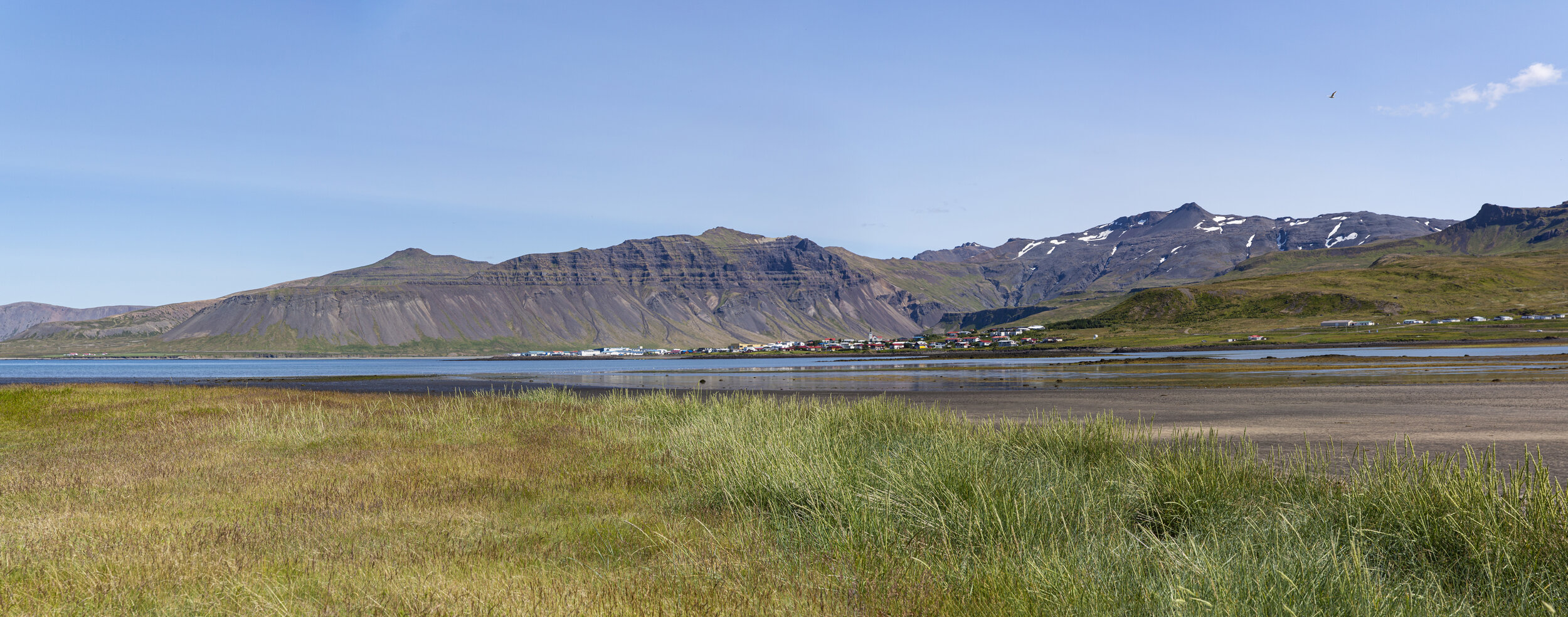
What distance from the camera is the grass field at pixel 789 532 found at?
5.41 metres

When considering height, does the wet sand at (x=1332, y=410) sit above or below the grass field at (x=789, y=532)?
below

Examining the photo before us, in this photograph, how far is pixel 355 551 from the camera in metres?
7.19

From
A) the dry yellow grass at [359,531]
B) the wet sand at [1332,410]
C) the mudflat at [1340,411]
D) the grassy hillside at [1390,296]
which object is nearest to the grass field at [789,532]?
the dry yellow grass at [359,531]

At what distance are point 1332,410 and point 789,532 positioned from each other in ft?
88.1

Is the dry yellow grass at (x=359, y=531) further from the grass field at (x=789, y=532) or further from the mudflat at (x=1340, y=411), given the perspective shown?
the mudflat at (x=1340, y=411)

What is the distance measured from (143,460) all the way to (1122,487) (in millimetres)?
15538

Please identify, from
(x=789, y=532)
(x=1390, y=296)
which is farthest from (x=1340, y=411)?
(x=1390, y=296)

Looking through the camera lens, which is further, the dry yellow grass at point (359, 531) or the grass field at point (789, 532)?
the dry yellow grass at point (359, 531)

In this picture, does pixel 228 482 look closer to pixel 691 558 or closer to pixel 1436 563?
pixel 691 558

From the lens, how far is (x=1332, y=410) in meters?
26.9

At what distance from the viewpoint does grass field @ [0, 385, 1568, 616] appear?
541 centimetres

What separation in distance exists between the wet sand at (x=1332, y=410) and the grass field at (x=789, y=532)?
3756 mm

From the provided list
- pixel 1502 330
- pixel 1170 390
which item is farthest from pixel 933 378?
pixel 1502 330

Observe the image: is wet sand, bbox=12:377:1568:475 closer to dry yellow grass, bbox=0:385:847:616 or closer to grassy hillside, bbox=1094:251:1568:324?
dry yellow grass, bbox=0:385:847:616
